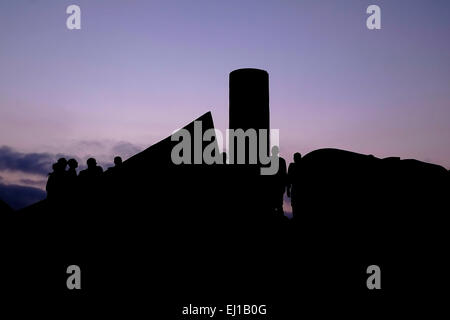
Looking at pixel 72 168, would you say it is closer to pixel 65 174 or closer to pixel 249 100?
pixel 65 174

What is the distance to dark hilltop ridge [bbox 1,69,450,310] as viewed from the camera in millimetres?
5945

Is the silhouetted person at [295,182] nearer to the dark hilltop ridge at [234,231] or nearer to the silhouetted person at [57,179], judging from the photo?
→ the dark hilltop ridge at [234,231]

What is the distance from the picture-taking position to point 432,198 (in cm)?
684

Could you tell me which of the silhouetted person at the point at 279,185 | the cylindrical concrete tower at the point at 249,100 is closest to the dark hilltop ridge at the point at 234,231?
the cylindrical concrete tower at the point at 249,100

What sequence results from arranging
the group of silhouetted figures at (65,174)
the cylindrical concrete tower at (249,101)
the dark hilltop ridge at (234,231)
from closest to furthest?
the dark hilltop ridge at (234,231), the cylindrical concrete tower at (249,101), the group of silhouetted figures at (65,174)

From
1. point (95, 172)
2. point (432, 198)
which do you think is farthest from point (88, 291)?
point (432, 198)

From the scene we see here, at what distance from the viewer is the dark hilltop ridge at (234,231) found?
5.95m

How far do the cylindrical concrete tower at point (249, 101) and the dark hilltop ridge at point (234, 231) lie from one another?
0.19 ft

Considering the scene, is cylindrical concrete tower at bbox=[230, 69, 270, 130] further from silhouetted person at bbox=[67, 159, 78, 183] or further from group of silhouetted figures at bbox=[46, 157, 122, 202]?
silhouetted person at bbox=[67, 159, 78, 183]

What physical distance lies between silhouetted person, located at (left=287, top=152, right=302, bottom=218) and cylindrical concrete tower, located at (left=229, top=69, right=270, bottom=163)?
793mm

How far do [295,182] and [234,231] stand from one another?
6.73 ft

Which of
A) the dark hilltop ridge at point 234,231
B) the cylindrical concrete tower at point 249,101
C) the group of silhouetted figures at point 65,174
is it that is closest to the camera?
the dark hilltop ridge at point 234,231

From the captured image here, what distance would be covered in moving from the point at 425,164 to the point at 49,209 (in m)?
6.39
